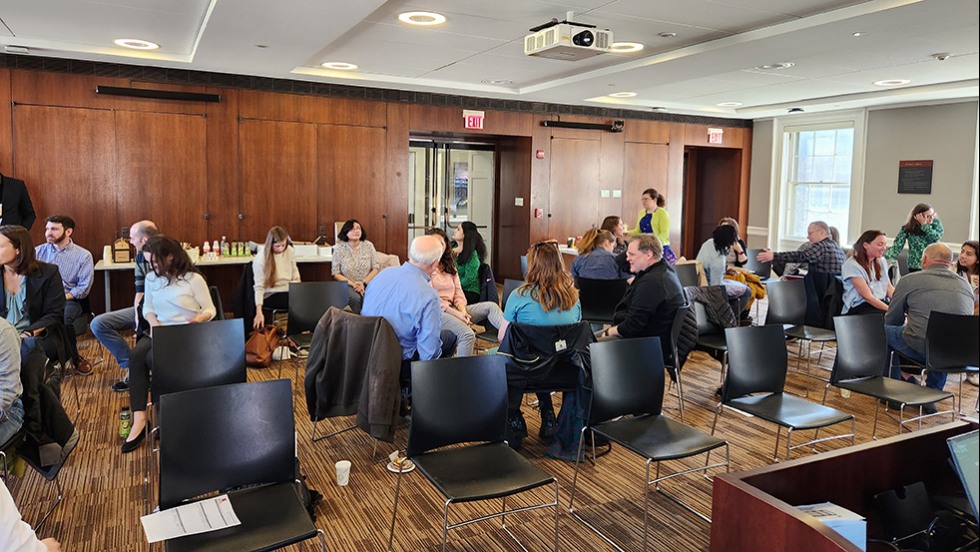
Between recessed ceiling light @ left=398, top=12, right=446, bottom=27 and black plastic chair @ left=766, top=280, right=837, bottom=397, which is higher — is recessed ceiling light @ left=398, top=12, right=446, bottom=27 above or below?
above

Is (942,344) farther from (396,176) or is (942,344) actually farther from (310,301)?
(396,176)

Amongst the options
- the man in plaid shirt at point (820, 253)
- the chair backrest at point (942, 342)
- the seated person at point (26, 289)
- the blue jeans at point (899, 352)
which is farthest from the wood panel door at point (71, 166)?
the chair backrest at point (942, 342)

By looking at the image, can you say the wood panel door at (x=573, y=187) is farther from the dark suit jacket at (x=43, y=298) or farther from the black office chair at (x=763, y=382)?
the dark suit jacket at (x=43, y=298)

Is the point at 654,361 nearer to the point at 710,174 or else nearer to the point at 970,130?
the point at 970,130

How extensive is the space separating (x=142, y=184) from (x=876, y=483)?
27.7 feet

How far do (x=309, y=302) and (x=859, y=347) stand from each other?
398cm

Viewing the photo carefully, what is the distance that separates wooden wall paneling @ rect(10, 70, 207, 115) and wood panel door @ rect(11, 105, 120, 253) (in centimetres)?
10

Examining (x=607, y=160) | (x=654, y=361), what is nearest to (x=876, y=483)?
(x=654, y=361)

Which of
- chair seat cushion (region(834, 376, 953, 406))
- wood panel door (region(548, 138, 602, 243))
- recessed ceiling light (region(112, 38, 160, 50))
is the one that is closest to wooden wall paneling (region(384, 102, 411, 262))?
wood panel door (region(548, 138, 602, 243))

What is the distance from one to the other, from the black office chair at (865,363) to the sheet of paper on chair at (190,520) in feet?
12.3

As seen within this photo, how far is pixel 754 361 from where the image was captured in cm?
417

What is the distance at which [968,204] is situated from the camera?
9.75 metres

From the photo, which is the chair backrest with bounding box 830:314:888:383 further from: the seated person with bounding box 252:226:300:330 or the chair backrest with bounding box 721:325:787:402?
the seated person with bounding box 252:226:300:330

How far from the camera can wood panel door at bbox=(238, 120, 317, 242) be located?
9188mm
